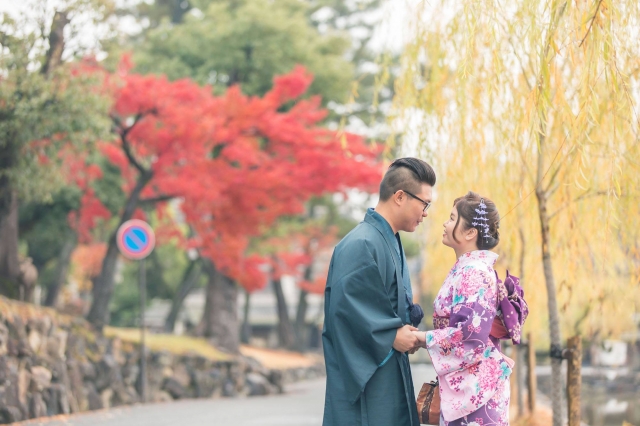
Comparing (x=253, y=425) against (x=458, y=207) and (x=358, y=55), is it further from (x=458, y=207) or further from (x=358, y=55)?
(x=358, y=55)

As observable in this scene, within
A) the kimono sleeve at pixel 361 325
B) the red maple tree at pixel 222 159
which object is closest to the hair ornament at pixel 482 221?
the kimono sleeve at pixel 361 325

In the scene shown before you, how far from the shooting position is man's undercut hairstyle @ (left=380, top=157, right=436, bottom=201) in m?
3.97

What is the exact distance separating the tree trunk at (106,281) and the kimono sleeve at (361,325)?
11.2 metres

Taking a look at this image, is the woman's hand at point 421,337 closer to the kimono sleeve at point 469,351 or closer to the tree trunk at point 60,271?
the kimono sleeve at point 469,351

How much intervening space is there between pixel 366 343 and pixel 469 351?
477 mm

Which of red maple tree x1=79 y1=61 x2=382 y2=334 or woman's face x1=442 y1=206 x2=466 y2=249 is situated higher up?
red maple tree x1=79 y1=61 x2=382 y2=334

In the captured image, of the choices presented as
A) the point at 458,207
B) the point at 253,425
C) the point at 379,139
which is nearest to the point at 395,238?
the point at 458,207

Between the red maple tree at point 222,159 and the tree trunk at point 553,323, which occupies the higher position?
the red maple tree at point 222,159

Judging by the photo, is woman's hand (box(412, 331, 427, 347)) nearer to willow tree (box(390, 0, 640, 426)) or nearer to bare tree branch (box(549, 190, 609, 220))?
willow tree (box(390, 0, 640, 426))

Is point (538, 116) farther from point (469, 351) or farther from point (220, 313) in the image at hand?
point (220, 313)

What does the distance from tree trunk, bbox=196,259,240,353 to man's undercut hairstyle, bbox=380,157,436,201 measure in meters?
17.0

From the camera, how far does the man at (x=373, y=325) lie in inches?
149

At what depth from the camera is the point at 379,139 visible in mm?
23844

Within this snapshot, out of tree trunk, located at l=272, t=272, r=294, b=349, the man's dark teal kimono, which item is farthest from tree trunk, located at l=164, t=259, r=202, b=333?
the man's dark teal kimono
